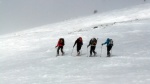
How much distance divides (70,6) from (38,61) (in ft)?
486

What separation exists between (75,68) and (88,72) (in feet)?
5.25

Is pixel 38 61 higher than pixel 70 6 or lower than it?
lower

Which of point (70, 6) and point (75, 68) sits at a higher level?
point (70, 6)

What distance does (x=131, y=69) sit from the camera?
57.3 feet

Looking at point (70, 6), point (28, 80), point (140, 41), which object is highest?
point (70, 6)

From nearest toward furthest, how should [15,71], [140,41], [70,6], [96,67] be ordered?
[96,67], [15,71], [140,41], [70,6]

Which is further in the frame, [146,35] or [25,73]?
[146,35]

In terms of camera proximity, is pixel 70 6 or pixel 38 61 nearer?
pixel 38 61

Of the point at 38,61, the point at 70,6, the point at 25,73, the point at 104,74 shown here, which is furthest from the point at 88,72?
the point at 70,6

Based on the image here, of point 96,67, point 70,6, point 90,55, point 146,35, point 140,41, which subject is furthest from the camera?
point 70,6

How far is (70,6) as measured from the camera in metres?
170

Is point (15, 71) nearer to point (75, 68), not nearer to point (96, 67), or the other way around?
point (75, 68)

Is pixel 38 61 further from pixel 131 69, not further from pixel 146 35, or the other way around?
pixel 146 35

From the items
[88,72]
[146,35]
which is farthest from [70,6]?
[88,72]
